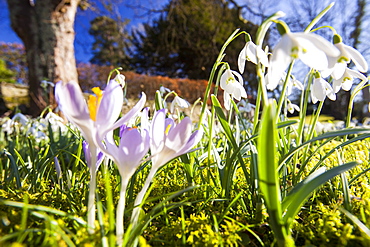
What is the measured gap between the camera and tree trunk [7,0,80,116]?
14.6 feet

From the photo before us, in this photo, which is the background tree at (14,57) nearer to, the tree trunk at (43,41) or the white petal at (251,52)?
the tree trunk at (43,41)

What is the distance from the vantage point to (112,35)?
18.3 meters

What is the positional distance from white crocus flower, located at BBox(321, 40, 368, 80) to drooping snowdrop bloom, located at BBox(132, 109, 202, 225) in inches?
14.8

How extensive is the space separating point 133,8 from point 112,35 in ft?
38.7

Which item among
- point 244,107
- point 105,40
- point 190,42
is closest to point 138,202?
point 244,107

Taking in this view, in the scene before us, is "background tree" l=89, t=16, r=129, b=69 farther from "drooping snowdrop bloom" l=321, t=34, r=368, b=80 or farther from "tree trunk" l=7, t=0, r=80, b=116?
"drooping snowdrop bloom" l=321, t=34, r=368, b=80

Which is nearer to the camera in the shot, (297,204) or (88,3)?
(297,204)

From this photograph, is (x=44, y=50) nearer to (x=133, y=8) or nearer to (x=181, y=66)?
(x=133, y=8)

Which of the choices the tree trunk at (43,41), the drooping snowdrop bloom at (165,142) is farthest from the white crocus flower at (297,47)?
the tree trunk at (43,41)

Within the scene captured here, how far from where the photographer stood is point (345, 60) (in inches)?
24.3

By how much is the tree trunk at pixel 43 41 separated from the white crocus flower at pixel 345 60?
449cm

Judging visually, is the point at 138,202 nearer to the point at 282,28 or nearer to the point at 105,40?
the point at 282,28

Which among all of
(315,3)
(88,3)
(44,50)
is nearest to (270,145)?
(44,50)

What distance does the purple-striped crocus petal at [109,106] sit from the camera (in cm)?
51
